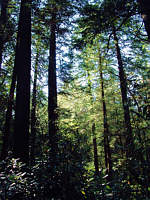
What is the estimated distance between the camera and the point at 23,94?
5203mm

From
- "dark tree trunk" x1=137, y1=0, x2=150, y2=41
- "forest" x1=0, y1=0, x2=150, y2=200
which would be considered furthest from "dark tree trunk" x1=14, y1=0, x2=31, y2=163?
"dark tree trunk" x1=137, y1=0, x2=150, y2=41

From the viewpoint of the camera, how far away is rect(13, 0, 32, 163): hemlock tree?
182 inches

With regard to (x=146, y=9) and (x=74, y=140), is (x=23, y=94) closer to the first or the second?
(x=74, y=140)

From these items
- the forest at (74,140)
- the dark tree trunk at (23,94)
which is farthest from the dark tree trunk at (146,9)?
the dark tree trunk at (23,94)

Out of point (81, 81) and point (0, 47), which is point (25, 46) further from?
point (81, 81)

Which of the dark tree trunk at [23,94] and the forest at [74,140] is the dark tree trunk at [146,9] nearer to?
the forest at [74,140]

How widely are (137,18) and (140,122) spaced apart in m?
4.77

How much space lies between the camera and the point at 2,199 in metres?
2.35

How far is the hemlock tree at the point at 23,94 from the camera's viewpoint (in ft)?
15.2

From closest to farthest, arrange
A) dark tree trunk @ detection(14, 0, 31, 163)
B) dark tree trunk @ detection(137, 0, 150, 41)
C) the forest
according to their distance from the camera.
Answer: the forest → dark tree trunk @ detection(137, 0, 150, 41) → dark tree trunk @ detection(14, 0, 31, 163)

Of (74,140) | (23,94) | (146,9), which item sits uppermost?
(146,9)

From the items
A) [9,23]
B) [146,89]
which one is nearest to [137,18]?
[146,89]

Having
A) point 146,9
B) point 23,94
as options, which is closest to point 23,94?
point 23,94

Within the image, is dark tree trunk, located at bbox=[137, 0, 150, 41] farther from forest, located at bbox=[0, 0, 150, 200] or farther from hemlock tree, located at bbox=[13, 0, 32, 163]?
hemlock tree, located at bbox=[13, 0, 32, 163]
